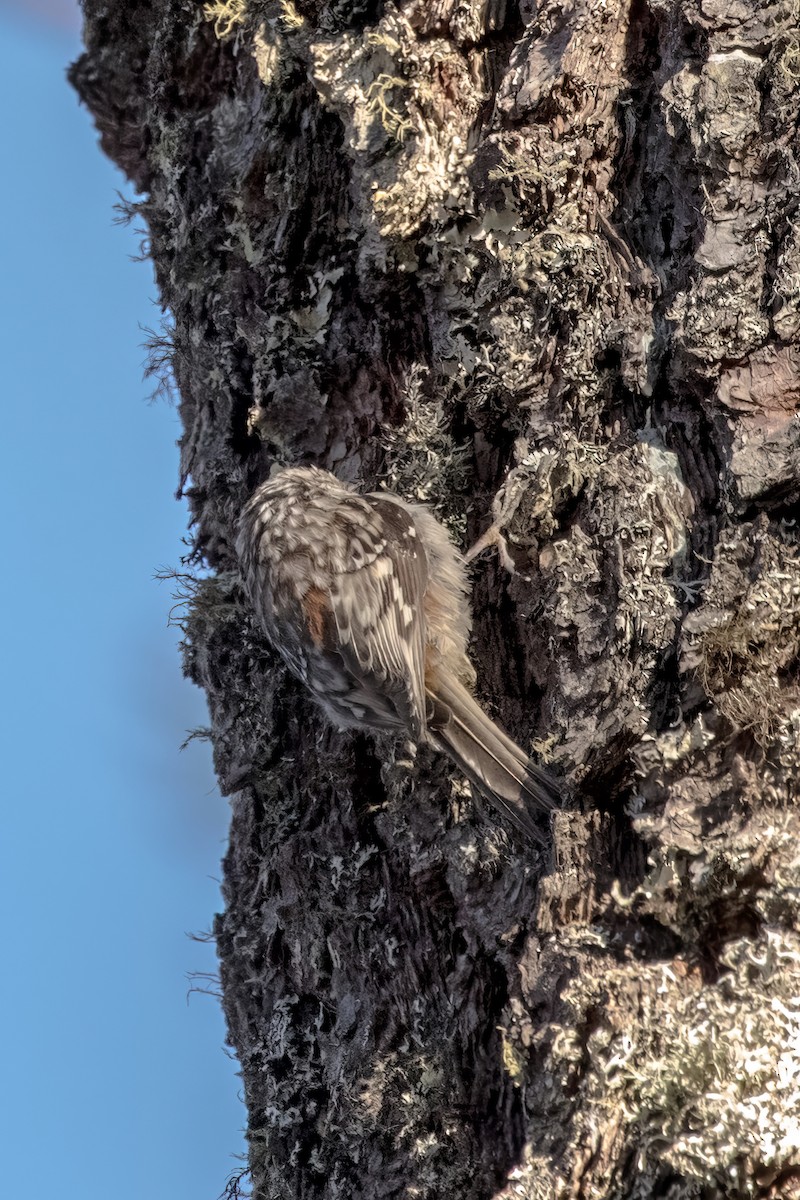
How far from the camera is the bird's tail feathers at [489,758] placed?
→ 2252 millimetres

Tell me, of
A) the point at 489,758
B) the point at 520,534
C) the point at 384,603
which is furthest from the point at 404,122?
the point at 489,758

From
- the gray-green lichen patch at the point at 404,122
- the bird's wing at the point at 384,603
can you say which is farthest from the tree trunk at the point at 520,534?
the bird's wing at the point at 384,603

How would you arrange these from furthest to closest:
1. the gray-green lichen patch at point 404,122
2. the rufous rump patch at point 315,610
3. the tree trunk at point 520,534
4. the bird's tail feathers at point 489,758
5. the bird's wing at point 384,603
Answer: the rufous rump patch at point 315,610 < the bird's wing at point 384,603 < the gray-green lichen patch at point 404,122 < the bird's tail feathers at point 489,758 < the tree trunk at point 520,534

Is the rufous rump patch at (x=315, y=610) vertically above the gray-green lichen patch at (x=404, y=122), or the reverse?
the gray-green lichen patch at (x=404, y=122)

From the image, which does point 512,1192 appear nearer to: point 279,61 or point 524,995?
point 524,995

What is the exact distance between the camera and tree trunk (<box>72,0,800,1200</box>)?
1.85m

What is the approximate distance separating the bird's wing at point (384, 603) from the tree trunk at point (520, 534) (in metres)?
0.12

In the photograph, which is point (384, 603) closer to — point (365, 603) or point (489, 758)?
point (365, 603)

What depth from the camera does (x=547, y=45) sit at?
2.43 metres

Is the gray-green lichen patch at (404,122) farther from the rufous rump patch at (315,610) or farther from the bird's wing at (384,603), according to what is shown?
the rufous rump patch at (315,610)

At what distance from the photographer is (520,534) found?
2396 mm

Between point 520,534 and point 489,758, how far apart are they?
439mm

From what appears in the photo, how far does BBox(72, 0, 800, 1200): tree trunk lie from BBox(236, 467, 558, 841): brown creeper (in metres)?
0.08

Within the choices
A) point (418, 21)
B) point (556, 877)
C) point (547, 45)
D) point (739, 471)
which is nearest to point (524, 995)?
point (556, 877)
